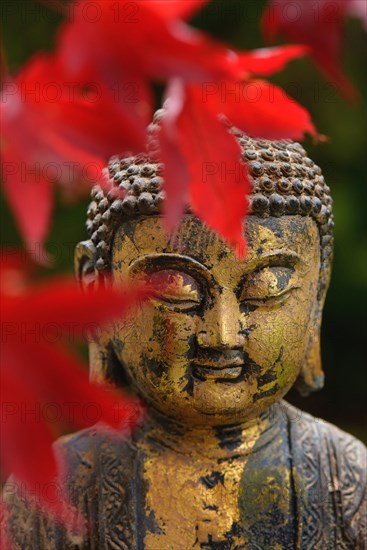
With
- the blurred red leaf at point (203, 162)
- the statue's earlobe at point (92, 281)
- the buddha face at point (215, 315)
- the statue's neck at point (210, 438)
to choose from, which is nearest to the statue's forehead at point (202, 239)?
the buddha face at point (215, 315)

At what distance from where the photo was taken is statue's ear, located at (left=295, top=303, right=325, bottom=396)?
1.82 metres

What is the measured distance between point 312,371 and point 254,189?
1.55ft

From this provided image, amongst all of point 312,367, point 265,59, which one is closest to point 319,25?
point 265,59

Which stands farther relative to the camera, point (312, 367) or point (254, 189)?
point (312, 367)

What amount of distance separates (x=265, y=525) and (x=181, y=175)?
117 cm

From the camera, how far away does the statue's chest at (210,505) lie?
172 cm

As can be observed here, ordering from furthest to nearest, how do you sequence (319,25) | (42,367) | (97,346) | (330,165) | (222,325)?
1. (330,165)
2. (97,346)
3. (222,325)
4. (319,25)
5. (42,367)

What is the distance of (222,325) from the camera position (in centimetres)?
154

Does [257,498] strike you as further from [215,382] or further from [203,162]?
[203,162]

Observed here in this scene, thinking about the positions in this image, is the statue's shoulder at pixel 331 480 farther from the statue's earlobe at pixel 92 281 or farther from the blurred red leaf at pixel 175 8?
the blurred red leaf at pixel 175 8

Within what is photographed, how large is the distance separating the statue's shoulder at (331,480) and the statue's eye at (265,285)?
0.38 metres

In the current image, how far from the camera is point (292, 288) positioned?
64.1 inches

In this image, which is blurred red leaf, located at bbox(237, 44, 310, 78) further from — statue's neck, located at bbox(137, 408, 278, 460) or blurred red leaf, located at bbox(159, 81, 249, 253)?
statue's neck, located at bbox(137, 408, 278, 460)

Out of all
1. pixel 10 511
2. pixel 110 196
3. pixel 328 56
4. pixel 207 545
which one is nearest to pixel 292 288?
pixel 110 196
